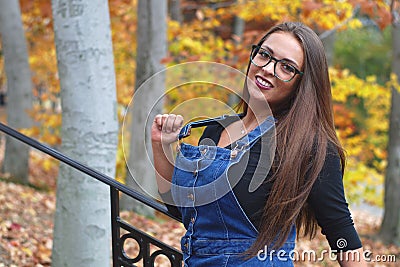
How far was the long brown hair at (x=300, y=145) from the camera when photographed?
1813 mm

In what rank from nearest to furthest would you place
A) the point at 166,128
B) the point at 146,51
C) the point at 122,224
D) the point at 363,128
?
the point at 166,128 < the point at 122,224 < the point at 146,51 < the point at 363,128

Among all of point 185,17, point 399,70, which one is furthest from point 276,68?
point 185,17

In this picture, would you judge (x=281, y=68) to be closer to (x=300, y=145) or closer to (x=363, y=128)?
(x=300, y=145)

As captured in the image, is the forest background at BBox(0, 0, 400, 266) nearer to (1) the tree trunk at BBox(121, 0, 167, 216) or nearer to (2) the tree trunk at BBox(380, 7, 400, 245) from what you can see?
(1) the tree trunk at BBox(121, 0, 167, 216)

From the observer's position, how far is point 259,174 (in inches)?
73.6

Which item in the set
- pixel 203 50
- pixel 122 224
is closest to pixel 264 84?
pixel 122 224

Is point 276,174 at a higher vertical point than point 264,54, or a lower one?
lower

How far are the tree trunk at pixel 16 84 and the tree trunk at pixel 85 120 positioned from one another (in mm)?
5272

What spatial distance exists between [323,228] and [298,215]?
0.13m

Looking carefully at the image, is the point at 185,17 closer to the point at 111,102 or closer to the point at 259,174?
the point at 111,102

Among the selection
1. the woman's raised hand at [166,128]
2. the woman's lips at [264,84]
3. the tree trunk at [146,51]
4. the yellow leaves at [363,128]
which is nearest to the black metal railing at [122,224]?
the woman's raised hand at [166,128]

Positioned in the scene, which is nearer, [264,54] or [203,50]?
[264,54]

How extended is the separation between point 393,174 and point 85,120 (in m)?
6.39

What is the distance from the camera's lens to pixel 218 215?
1901mm
